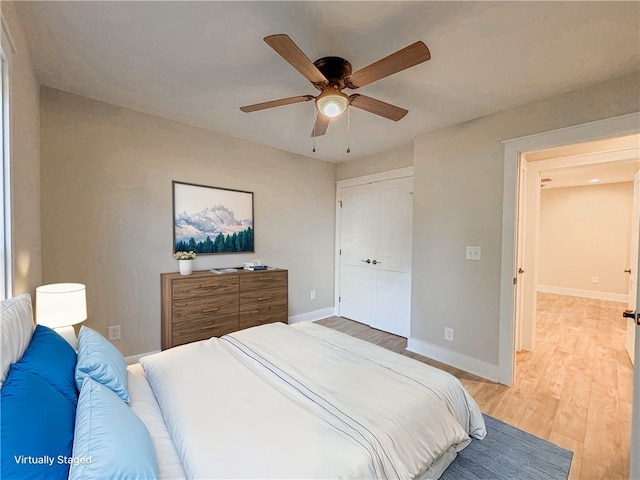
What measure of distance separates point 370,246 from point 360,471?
10.4ft

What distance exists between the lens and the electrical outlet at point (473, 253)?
2648 millimetres

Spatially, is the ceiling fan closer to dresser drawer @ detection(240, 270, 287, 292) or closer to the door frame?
dresser drawer @ detection(240, 270, 287, 292)

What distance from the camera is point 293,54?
Result: 134 cm

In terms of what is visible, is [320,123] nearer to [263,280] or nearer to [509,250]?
[263,280]

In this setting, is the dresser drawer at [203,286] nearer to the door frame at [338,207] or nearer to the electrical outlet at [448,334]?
the door frame at [338,207]

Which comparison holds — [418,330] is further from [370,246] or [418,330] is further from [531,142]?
[531,142]

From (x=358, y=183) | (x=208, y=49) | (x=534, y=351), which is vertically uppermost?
(x=208, y=49)

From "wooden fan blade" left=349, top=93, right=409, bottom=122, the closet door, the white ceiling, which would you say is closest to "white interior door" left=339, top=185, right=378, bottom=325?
the closet door

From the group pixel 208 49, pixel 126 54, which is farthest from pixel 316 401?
pixel 126 54

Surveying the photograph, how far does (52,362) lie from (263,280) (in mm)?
2110

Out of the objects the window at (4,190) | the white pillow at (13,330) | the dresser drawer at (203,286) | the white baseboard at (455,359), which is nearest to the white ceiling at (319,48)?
the window at (4,190)

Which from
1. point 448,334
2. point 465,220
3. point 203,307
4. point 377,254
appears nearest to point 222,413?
point 203,307

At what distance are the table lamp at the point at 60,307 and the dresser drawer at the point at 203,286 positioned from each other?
84 cm

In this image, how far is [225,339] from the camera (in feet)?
6.33
